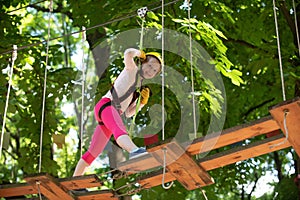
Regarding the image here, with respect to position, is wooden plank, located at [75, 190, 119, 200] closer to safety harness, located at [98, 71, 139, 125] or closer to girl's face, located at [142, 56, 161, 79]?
safety harness, located at [98, 71, 139, 125]

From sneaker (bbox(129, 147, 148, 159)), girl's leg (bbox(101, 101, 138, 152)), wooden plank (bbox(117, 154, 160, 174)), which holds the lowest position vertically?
wooden plank (bbox(117, 154, 160, 174))

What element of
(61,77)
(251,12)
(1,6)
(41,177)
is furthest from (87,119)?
(41,177)

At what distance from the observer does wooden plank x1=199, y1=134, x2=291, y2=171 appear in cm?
434

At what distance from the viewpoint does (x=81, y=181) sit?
4.58m

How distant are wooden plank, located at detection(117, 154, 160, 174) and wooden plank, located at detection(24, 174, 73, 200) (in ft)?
1.79

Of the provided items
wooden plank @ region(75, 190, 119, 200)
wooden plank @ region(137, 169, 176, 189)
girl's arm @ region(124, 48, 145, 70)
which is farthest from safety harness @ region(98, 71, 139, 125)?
wooden plank @ region(137, 169, 176, 189)

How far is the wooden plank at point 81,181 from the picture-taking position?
455 cm

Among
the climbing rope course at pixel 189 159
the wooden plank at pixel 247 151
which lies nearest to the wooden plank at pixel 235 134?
the climbing rope course at pixel 189 159

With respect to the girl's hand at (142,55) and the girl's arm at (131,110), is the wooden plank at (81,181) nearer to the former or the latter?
the girl's arm at (131,110)

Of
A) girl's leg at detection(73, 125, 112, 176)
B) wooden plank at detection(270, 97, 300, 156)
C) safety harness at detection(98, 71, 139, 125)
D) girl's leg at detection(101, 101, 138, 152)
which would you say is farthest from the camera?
girl's leg at detection(73, 125, 112, 176)

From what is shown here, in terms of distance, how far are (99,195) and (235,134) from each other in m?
1.26

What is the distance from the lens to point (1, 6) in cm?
793

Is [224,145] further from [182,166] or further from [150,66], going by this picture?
[150,66]

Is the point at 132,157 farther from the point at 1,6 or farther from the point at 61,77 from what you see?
the point at 1,6
